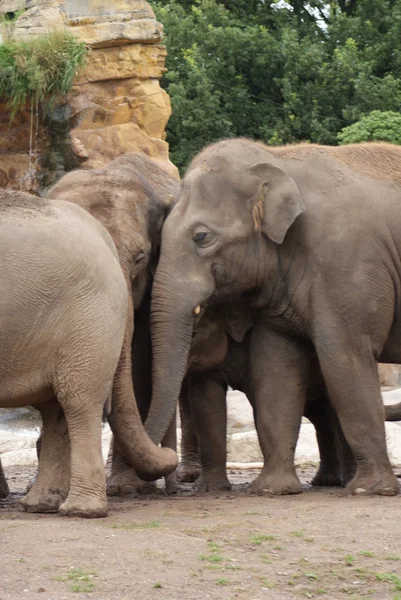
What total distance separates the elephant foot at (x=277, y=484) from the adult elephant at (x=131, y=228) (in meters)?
0.82

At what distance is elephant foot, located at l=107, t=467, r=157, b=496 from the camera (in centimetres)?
912

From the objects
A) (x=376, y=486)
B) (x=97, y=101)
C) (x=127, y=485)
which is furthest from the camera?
(x=97, y=101)

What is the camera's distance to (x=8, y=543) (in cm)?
625

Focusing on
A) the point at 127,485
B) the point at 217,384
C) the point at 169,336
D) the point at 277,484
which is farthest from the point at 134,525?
the point at 217,384

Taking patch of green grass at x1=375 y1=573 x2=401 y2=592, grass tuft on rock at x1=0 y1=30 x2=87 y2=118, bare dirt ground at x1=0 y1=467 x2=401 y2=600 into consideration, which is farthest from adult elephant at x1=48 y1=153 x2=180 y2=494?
grass tuft on rock at x1=0 y1=30 x2=87 y2=118

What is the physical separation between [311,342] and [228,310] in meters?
0.58

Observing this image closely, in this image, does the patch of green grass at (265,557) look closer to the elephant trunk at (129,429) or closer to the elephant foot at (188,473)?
the elephant trunk at (129,429)

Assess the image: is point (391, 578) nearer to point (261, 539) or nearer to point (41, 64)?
point (261, 539)

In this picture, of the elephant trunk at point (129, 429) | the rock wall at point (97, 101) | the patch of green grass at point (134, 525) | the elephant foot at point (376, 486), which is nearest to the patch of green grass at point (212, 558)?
the patch of green grass at point (134, 525)

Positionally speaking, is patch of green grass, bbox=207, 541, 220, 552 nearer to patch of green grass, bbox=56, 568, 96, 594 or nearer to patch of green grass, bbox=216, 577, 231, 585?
patch of green grass, bbox=216, 577, 231, 585

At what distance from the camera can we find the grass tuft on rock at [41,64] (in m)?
15.8

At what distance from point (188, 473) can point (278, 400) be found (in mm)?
1938

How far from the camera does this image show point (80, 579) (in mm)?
5719

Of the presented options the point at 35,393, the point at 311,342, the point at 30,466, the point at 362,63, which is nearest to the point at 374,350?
the point at 311,342
